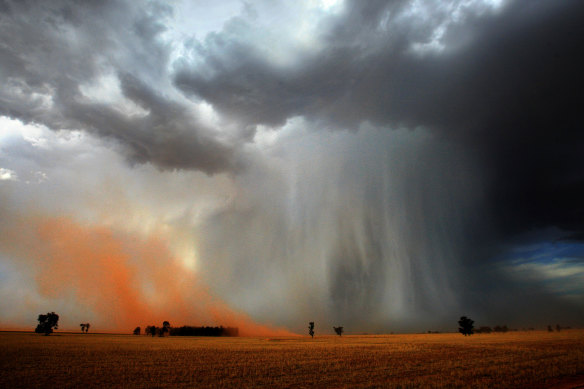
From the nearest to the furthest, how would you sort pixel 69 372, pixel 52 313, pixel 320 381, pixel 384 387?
pixel 384 387
pixel 320 381
pixel 69 372
pixel 52 313

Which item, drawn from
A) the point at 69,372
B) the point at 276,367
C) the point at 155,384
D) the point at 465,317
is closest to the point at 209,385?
the point at 155,384

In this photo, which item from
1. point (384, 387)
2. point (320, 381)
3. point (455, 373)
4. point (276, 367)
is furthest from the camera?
point (276, 367)

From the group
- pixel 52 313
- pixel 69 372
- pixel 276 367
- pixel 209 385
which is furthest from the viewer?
pixel 52 313

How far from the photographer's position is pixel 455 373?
88.0 ft

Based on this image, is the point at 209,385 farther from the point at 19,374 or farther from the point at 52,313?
the point at 52,313

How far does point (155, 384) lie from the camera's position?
23.4m

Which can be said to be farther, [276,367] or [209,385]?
[276,367]

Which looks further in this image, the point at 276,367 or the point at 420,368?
the point at 276,367

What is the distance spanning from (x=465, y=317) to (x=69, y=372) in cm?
16941

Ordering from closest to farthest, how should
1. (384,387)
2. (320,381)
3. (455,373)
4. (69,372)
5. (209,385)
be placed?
1. (384,387)
2. (209,385)
3. (320,381)
4. (455,373)
5. (69,372)

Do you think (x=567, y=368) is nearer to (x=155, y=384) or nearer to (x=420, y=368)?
(x=420, y=368)

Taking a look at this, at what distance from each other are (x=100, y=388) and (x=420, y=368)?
87.2ft

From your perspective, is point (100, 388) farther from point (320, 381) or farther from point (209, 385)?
point (320, 381)

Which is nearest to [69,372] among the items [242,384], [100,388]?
[100,388]
